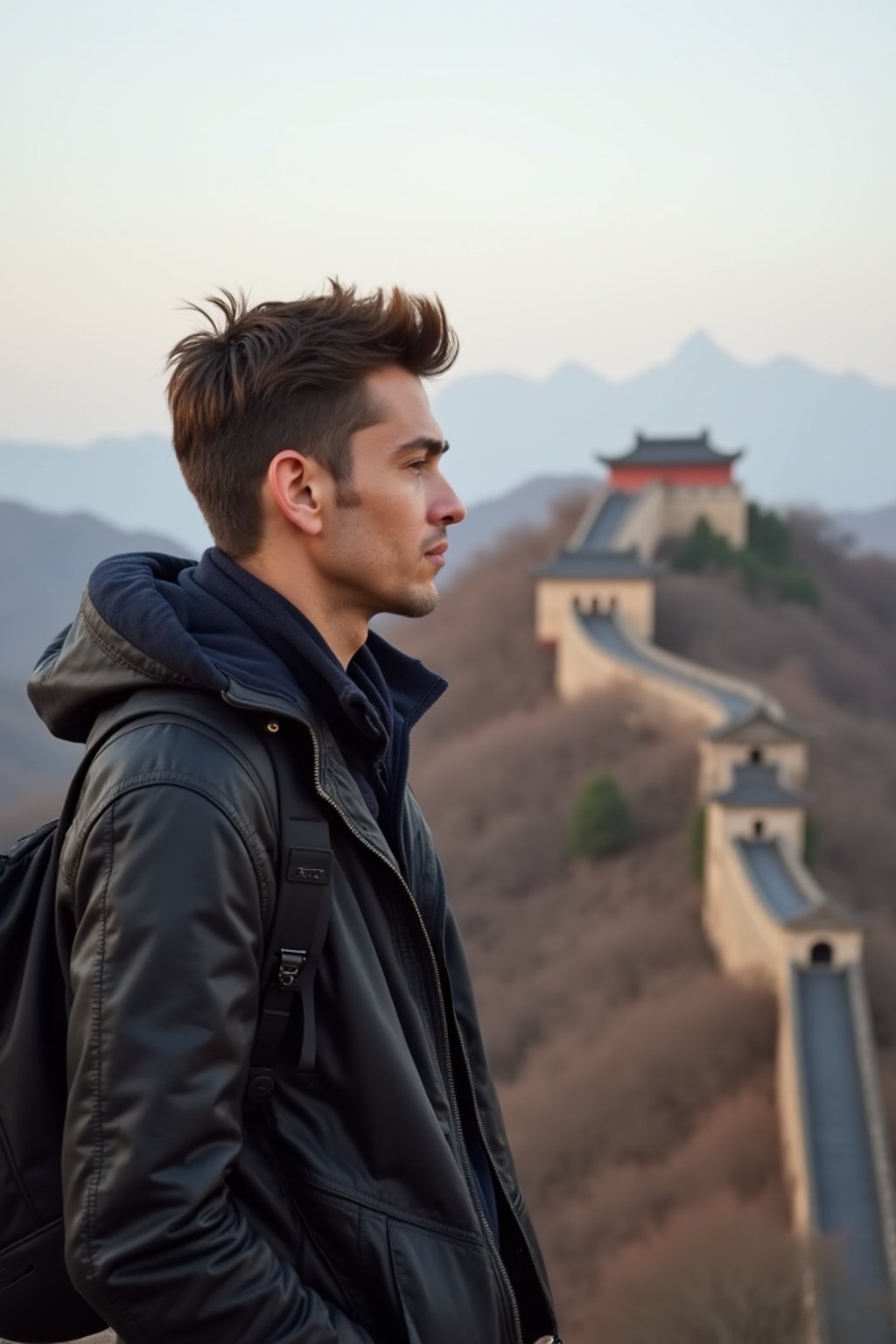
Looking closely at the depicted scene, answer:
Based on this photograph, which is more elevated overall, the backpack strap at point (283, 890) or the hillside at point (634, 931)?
the hillside at point (634, 931)

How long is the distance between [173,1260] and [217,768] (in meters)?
0.46

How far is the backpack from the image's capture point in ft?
5.81

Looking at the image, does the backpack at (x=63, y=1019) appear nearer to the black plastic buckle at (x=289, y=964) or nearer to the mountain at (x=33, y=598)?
the black plastic buckle at (x=289, y=964)

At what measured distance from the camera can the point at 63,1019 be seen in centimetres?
187

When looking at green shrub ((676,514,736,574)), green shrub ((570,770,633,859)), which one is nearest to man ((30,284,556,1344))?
green shrub ((570,770,633,859))

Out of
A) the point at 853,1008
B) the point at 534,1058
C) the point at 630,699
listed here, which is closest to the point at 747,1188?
the point at 853,1008

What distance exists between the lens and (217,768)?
1.74m

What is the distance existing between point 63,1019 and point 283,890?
30 centimetres

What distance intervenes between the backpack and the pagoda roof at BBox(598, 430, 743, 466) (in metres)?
33.0

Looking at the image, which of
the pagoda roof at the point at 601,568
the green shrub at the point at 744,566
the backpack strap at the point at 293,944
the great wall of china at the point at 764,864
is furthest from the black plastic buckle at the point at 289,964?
the green shrub at the point at 744,566

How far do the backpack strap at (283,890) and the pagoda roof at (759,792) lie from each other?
60.0ft

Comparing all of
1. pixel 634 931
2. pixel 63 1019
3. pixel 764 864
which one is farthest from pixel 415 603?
pixel 634 931

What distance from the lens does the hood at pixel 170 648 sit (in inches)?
71.4

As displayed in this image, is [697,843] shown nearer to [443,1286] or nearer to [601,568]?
[601,568]
